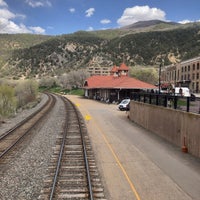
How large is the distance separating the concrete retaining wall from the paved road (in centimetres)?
54

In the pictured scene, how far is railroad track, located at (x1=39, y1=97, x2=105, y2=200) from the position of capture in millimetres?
9539

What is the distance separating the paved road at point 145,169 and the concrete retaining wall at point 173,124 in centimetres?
54

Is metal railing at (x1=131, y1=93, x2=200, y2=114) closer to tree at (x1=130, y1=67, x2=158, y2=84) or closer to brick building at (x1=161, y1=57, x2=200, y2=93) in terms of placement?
brick building at (x1=161, y1=57, x2=200, y2=93)

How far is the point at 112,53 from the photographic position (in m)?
174

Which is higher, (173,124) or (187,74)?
(187,74)

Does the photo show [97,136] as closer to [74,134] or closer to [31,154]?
[74,134]

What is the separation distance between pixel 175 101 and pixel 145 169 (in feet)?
22.5

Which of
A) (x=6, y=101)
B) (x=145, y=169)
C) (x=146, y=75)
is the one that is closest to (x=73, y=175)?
(x=145, y=169)

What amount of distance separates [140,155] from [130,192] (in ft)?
18.1

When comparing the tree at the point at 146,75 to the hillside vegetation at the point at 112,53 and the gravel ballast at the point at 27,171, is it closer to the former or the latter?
the hillside vegetation at the point at 112,53

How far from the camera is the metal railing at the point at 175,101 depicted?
1593 cm

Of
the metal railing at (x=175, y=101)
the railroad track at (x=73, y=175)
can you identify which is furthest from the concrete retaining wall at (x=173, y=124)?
the railroad track at (x=73, y=175)

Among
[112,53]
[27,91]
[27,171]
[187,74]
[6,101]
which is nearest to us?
[27,171]

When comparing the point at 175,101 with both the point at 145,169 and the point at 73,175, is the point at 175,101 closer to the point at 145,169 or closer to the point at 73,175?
the point at 145,169
